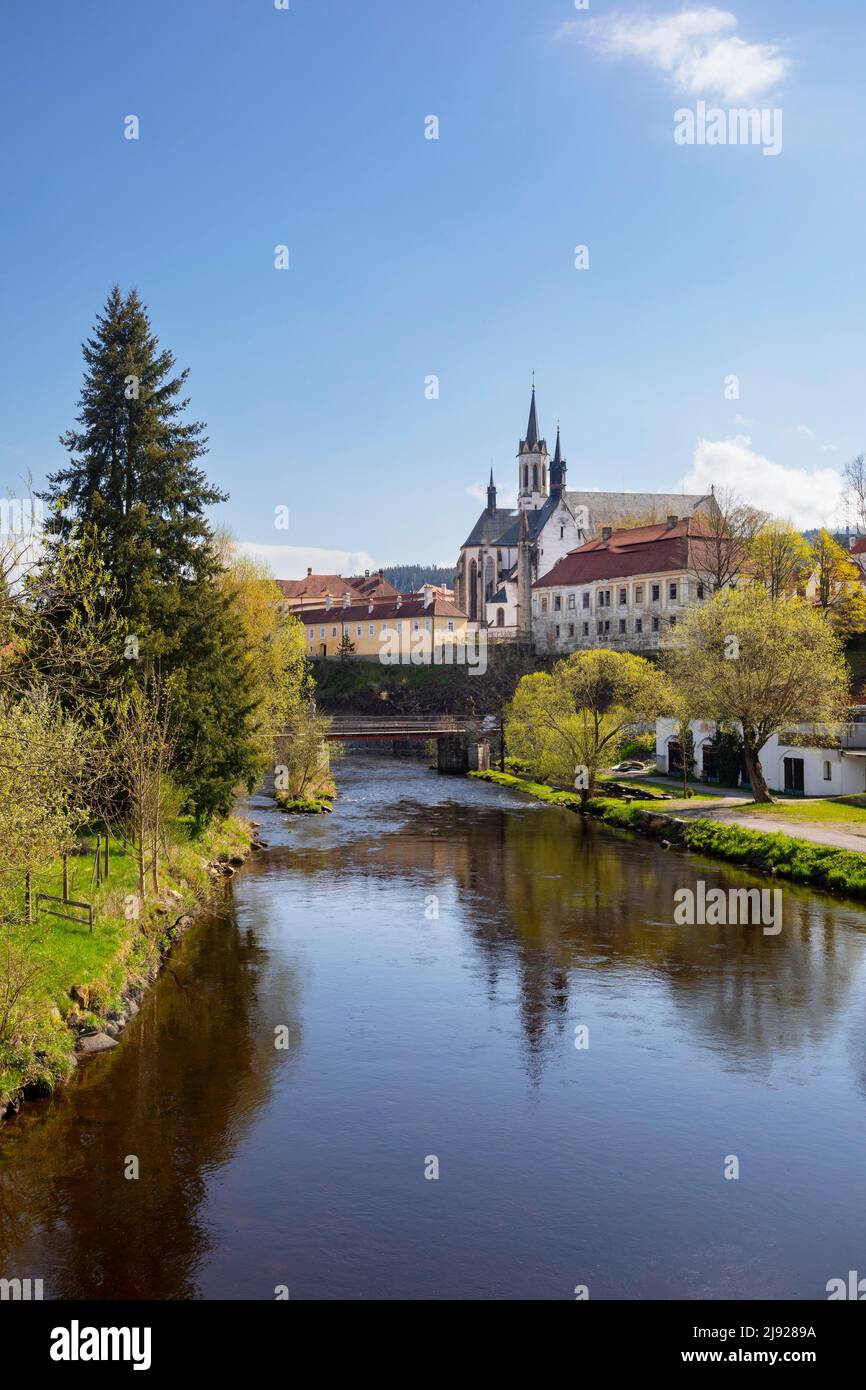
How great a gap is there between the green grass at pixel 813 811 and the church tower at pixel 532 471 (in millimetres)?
100265

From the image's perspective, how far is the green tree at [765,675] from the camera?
43.4 metres

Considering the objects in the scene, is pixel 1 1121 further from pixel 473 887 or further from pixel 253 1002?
pixel 473 887

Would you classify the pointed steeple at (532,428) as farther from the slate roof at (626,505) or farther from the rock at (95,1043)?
the rock at (95,1043)

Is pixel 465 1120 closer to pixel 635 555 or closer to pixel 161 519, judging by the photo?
pixel 161 519

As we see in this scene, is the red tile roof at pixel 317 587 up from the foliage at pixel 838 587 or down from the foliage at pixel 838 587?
up

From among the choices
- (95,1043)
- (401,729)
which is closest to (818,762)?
(95,1043)

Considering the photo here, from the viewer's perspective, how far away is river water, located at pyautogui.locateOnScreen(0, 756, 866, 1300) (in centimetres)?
1288

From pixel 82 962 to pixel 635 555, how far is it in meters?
78.5

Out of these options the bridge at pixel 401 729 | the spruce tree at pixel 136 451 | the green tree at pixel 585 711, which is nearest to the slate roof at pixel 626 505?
the bridge at pixel 401 729

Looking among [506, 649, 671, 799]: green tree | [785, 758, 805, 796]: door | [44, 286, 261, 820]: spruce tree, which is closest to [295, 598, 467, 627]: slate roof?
[506, 649, 671, 799]: green tree

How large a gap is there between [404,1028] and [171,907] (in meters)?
9.23

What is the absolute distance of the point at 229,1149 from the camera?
15602 mm

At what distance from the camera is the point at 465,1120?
16.6m

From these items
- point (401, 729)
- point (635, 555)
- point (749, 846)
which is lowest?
point (749, 846)
